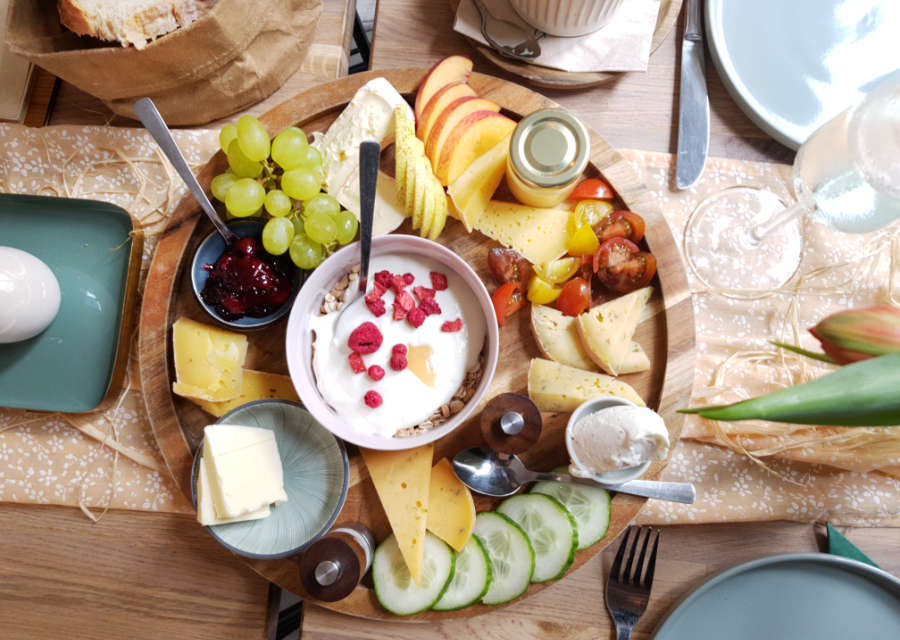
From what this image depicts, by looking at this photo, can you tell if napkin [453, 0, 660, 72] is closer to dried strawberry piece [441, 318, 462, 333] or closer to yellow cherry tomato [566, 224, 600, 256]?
yellow cherry tomato [566, 224, 600, 256]

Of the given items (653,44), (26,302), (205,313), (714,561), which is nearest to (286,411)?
(205,313)

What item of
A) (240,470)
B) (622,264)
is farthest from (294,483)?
(622,264)

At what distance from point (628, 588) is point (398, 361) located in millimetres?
640

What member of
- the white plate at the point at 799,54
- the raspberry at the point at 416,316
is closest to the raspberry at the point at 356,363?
the raspberry at the point at 416,316

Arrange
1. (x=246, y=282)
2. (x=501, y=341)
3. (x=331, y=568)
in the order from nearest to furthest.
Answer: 1. (x=331, y=568)
2. (x=246, y=282)
3. (x=501, y=341)

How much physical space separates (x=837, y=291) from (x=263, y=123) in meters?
1.22

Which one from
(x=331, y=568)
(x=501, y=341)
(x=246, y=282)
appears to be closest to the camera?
(x=331, y=568)

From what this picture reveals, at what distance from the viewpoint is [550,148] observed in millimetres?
1033

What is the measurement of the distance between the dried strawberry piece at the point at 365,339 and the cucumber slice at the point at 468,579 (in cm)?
41

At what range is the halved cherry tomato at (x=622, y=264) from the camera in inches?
43.4

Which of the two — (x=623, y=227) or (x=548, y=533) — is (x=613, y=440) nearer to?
(x=548, y=533)

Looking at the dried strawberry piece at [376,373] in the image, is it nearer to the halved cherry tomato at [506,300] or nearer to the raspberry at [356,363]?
the raspberry at [356,363]

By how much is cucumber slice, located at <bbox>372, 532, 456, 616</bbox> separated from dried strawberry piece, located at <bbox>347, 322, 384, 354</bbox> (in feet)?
1.19

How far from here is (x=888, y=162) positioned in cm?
94
